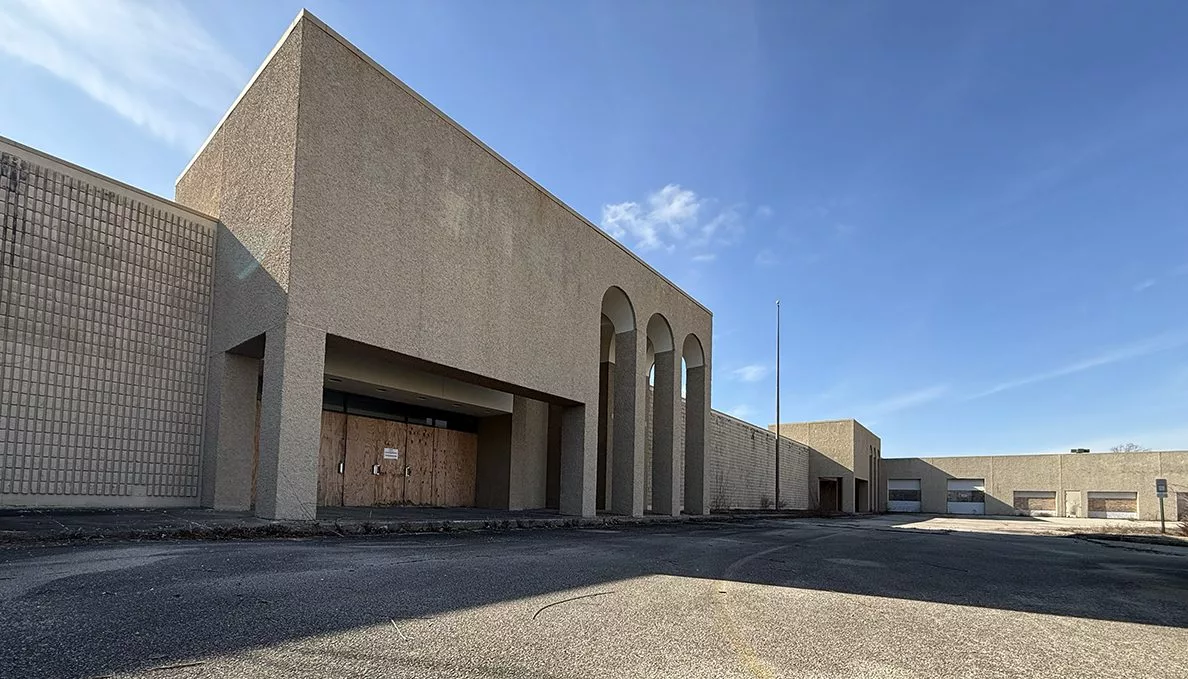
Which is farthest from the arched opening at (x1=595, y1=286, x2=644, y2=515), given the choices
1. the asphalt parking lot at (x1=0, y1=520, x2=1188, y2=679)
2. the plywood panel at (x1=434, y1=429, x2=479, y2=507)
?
the asphalt parking lot at (x1=0, y1=520, x2=1188, y2=679)

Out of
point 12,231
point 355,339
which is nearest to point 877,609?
point 355,339

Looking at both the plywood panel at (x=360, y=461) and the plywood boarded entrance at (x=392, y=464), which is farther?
the plywood panel at (x=360, y=461)

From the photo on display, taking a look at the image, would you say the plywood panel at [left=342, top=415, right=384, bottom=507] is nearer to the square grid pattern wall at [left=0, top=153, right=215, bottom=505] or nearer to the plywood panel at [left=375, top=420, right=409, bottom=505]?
the plywood panel at [left=375, top=420, right=409, bottom=505]

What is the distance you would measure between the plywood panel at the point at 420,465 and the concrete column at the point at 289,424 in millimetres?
9632

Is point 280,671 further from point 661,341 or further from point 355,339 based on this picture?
point 661,341

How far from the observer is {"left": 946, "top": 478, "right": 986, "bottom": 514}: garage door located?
64.2m

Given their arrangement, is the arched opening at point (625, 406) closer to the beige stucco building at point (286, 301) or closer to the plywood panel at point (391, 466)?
the beige stucco building at point (286, 301)

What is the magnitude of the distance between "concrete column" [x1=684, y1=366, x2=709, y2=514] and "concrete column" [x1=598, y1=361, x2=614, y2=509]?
120 inches

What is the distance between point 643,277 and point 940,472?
181 feet

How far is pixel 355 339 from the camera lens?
12.7 meters

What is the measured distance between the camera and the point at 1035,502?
61875 mm

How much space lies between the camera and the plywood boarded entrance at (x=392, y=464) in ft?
61.4

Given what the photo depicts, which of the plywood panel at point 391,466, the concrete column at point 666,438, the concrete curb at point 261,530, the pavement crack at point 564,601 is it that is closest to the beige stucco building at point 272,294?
the concrete curb at point 261,530

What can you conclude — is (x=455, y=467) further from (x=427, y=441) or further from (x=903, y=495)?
(x=903, y=495)
